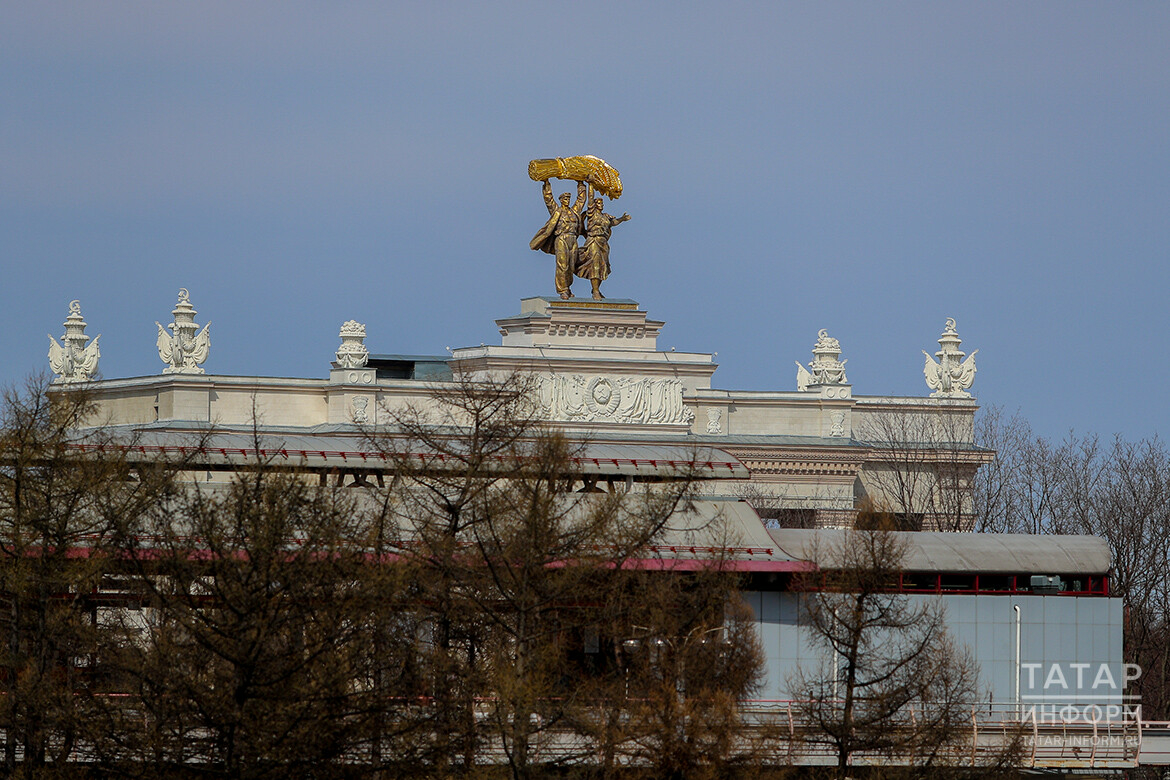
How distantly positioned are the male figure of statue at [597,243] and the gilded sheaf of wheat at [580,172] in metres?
0.69

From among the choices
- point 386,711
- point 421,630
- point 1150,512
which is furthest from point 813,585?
point 1150,512

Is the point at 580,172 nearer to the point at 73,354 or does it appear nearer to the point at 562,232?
the point at 562,232

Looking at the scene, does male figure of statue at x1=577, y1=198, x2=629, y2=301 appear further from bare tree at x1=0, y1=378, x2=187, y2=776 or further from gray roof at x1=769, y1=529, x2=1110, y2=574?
bare tree at x1=0, y1=378, x2=187, y2=776

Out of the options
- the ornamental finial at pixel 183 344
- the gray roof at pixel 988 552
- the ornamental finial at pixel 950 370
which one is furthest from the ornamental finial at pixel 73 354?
the gray roof at pixel 988 552

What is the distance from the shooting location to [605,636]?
45781 mm

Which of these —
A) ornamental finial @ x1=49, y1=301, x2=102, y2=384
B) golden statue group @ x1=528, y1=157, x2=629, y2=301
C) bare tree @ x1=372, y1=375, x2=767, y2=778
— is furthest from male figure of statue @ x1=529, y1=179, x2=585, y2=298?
bare tree @ x1=372, y1=375, x2=767, y2=778

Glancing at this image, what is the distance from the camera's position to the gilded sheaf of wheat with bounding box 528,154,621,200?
10112cm

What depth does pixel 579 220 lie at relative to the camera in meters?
101

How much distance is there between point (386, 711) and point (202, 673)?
9.23 feet

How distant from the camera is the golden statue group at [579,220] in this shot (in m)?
100

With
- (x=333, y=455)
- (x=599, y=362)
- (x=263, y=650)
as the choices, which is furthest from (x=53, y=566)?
(x=599, y=362)

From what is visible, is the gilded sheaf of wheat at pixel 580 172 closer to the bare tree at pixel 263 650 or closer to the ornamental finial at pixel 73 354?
the ornamental finial at pixel 73 354

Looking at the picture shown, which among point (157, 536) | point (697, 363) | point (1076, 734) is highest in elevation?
point (697, 363)

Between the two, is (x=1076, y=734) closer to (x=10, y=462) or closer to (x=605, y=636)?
(x=605, y=636)
